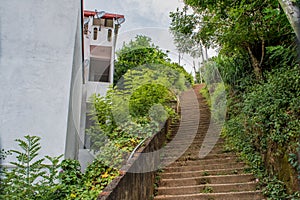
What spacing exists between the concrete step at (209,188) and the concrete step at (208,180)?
154 millimetres

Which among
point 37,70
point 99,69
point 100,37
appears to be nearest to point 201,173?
point 37,70

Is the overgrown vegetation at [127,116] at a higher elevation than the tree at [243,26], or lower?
lower

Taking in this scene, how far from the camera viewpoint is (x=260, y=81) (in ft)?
16.9

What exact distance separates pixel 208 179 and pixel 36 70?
132 inches

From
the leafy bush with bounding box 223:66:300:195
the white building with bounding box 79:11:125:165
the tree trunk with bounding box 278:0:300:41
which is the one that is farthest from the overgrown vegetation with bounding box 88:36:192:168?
the tree trunk with bounding box 278:0:300:41

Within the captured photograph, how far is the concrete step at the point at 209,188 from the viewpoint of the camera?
3766 millimetres

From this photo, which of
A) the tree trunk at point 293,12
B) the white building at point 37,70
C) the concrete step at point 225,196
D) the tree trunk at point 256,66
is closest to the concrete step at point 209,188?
the concrete step at point 225,196

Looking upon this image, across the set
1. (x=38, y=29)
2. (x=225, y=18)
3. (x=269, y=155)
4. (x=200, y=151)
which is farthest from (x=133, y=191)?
(x=225, y=18)

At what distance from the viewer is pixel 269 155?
3895mm

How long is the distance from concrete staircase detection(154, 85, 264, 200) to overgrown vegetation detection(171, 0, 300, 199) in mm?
216

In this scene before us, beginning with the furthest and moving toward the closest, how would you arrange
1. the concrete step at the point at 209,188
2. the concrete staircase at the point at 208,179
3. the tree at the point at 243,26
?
1. the tree at the point at 243,26
2. the concrete step at the point at 209,188
3. the concrete staircase at the point at 208,179

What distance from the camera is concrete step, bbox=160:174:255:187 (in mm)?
3998

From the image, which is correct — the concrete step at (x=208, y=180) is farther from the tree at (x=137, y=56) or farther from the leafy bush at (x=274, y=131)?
the tree at (x=137, y=56)

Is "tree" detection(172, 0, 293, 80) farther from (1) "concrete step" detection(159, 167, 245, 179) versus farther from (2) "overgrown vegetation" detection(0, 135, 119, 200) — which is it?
(2) "overgrown vegetation" detection(0, 135, 119, 200)
